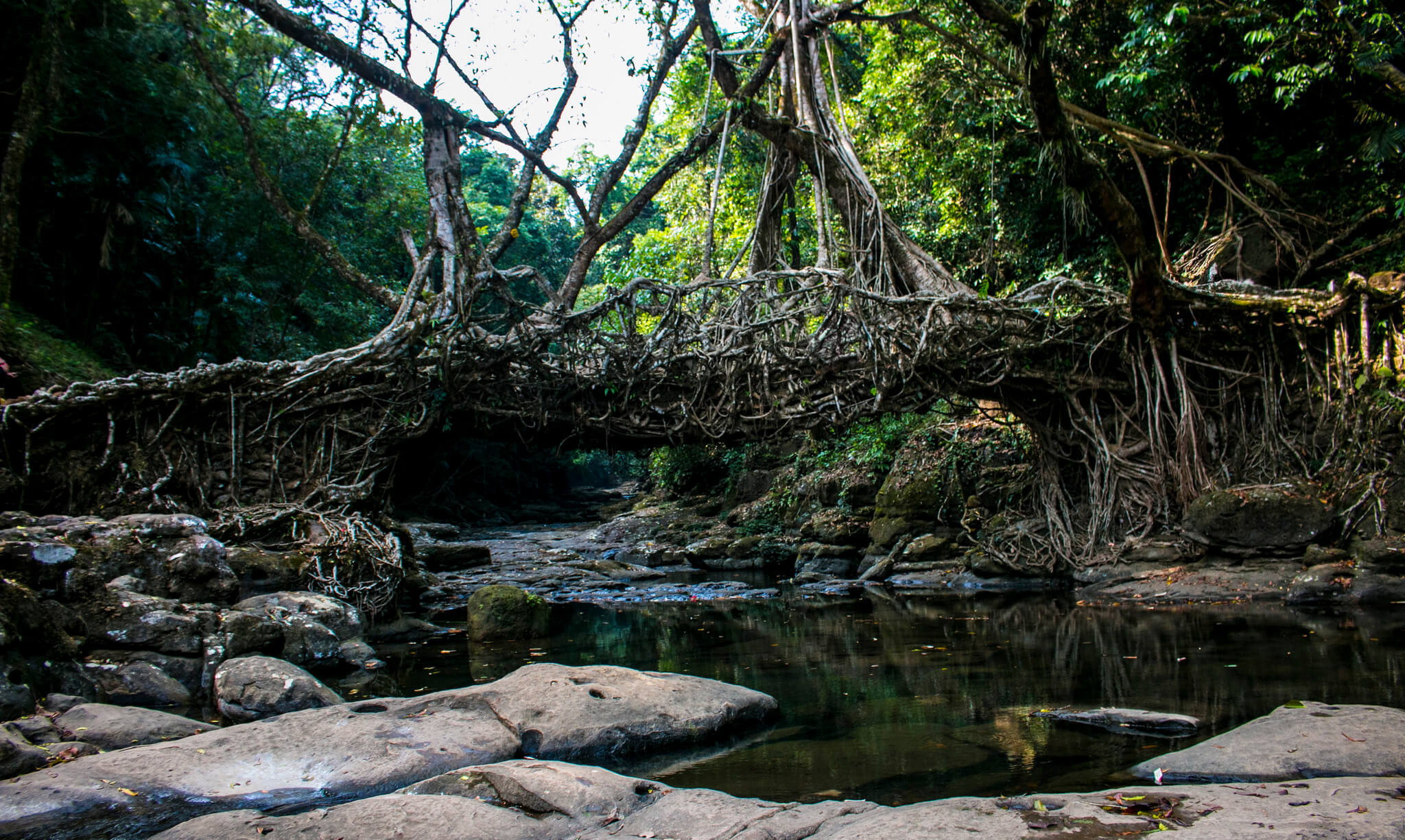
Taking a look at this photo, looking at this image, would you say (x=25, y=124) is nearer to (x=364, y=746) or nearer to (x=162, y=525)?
(x=162, y=525)

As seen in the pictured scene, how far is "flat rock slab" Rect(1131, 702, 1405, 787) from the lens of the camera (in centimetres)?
280

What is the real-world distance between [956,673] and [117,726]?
4.31 m

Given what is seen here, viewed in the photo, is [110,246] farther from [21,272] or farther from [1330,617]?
[1330,617]

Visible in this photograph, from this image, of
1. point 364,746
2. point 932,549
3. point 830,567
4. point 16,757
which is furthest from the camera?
point 830,567

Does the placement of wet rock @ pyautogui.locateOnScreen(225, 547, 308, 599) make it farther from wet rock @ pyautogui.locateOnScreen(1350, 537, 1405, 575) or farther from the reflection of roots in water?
wet rock @ pyautogui.locateOnScreen(1350, 537, 1405, 575)

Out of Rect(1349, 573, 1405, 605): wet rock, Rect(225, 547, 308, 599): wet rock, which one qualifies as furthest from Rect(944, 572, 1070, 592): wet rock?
Rect(225, 547, 308, 599): wet rock

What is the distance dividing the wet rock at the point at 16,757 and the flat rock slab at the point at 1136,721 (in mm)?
4172

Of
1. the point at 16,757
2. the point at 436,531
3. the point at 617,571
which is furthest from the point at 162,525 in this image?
the point at 436,531

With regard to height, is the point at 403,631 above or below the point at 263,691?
below

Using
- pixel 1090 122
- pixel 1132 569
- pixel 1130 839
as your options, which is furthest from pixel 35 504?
pixel 1090 122

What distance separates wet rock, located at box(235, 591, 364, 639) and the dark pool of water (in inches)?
16.8

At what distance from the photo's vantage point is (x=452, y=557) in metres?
11.6

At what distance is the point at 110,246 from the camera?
11484 millimetres

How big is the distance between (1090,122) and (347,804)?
9.46m
